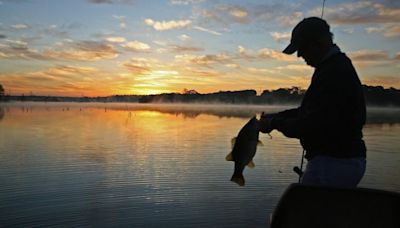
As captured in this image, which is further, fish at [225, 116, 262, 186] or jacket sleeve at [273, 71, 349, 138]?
fish at [225, 116, 262, 186]

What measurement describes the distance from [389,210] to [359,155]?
0.59 meters

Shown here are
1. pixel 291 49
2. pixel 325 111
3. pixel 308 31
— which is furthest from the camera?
pixel 291 49

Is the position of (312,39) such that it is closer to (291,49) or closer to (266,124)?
(291,49)

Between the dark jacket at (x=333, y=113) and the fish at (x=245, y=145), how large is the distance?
68 cm

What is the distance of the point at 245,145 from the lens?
4246 millimetres

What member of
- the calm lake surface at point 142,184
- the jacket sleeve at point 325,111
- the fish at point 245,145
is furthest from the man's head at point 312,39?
the calm lake surface at point 142,184

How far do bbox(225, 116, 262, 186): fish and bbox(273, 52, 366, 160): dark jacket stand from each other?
68cm

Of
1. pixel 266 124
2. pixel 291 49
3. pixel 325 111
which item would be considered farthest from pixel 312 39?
pixel 266 124

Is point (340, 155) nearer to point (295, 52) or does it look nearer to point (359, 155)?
point (359, 155)

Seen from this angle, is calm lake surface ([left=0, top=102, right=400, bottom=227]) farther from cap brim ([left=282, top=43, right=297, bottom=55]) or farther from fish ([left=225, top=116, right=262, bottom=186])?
cap brim ([left=282, top=43, right=297, bottom=55])

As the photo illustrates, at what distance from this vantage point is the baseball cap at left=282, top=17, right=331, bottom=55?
11.4ft

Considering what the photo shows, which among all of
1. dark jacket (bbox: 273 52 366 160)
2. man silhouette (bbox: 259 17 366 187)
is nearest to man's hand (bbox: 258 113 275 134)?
man silhouette (bbox: 259 17 366 187)

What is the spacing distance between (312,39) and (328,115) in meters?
0.68

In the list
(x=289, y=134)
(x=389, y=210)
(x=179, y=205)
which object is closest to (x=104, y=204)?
(x=179, y=205)
